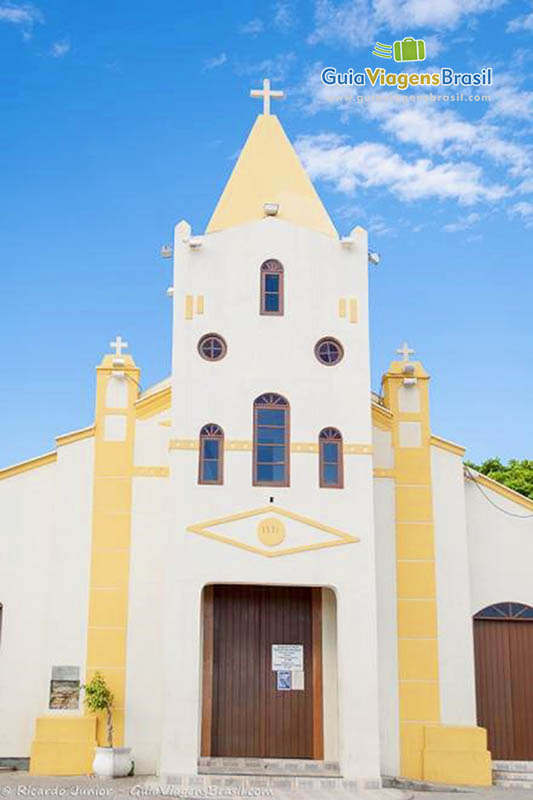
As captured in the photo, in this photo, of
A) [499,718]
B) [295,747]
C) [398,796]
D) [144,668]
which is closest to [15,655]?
[144,668]

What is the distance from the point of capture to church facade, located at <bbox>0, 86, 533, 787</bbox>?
17250 millimetres

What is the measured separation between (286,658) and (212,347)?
238 inches

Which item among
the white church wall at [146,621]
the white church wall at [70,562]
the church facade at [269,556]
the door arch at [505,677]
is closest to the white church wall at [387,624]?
the church facade at [269,556]

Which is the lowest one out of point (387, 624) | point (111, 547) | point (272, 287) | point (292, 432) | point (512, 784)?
point (512, 784)

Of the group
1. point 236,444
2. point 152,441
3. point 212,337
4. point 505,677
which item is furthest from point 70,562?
point 505,677

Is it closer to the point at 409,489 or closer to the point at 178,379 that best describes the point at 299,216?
the point at 178,379

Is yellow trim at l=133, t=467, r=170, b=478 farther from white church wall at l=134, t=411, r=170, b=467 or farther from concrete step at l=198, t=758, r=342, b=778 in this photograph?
concrete step at l=198, t=758, r=342, b=778

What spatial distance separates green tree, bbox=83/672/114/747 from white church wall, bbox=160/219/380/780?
1.62m

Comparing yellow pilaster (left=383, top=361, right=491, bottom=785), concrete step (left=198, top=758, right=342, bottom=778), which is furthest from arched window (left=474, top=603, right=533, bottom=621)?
concrete step (left=198, top=758, right=342, bottom=778)

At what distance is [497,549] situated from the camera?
63.9 feet

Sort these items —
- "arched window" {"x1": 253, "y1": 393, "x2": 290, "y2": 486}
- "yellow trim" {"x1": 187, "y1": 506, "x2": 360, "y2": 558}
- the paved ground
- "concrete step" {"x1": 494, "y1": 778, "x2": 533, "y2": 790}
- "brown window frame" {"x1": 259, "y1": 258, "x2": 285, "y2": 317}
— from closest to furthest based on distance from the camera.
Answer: the paved ground
"yellow trim" {"x1": 187, "y1": 506, "x2": 360, "y2": 558}
"concrete step" {"x1": 494, "y1": 778, "x2": 533, "y2": 790}
"arched window" {"x1": 253, "y1": 393, "x2": 290, "y2": 486}
"brown window frame" {"x1": 259, "y1": 258, "x2": 285, "y2": 317}

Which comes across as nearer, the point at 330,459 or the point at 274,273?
the point at 330,459

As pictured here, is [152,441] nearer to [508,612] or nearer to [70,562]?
[70,562]

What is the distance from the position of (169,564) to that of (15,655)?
3.81 m
